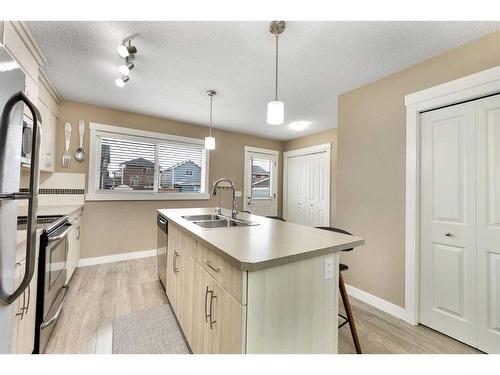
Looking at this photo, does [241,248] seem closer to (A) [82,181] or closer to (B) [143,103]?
(B) [143,103]

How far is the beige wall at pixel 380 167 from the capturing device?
2.00 m

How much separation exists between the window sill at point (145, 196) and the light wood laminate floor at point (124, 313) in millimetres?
1101

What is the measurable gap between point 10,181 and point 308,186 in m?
4.63

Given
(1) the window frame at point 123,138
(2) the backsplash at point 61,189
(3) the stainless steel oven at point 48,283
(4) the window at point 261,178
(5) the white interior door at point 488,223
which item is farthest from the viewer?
(4) the window at point 261,178

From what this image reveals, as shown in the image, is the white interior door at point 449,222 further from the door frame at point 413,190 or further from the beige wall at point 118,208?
the beige wall at point 118,208

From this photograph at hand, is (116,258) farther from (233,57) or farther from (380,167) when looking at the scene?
(380,167)

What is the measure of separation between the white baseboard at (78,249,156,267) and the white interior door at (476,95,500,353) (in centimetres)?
401

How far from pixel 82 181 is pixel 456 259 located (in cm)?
443

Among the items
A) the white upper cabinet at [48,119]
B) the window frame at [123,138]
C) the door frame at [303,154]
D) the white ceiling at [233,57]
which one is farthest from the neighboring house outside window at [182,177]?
the door frame at [303,154]

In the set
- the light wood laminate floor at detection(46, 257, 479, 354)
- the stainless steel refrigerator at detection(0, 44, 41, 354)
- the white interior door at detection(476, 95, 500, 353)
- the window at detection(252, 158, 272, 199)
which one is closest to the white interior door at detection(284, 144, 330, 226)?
the window at detection(252, 158, 272, 199)

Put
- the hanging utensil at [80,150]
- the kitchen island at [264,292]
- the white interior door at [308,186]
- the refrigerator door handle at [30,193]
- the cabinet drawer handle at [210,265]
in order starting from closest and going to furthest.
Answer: the refrigerator door handle at [30,193] → the kitchen island at [264,292] → the cabinet drawer handle at [210,265] → the hanging utensil at [80,150] → the white interior door at [308,186]

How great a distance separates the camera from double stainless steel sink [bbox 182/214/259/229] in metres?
1.94

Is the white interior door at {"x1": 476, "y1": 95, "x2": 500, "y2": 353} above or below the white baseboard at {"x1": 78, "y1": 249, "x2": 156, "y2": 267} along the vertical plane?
above

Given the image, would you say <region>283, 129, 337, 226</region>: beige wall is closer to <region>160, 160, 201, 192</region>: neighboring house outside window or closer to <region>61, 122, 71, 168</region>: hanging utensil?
<region>160, 160, 201, 192</region>: neighboring house outside window
